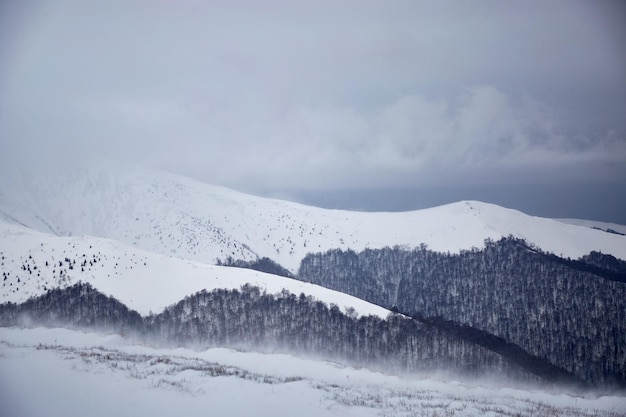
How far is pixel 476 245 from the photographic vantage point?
196 metres

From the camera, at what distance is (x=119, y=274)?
10612cm

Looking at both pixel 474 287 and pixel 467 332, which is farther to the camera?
pixel 474 287

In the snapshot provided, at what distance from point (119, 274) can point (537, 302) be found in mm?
125792

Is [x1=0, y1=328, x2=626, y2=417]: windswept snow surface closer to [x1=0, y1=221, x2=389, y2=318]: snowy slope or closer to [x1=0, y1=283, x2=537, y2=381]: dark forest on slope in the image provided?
[x1=0, y1=283, x2=537, y2=381]: dark forest on slope


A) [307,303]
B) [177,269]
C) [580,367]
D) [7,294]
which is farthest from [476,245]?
[7,294]

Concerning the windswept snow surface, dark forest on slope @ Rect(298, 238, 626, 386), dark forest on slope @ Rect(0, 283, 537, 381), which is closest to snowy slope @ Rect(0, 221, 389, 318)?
dark forest on slope @ Rect(0, 283, 537, 381)

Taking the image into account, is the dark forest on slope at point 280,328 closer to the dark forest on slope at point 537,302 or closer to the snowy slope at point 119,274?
the snowy slope at point 119,274

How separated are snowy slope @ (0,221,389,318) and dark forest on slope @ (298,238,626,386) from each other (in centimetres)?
5917

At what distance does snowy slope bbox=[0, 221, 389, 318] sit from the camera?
99.9 meters

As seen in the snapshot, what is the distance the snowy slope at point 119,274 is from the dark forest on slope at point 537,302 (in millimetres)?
59169

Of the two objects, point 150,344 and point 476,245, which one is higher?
point 476,245

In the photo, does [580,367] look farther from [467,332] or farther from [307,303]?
[307,303]

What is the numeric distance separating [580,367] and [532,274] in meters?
51.3

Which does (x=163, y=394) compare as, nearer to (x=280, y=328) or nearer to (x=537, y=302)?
(x=280, y=328)
